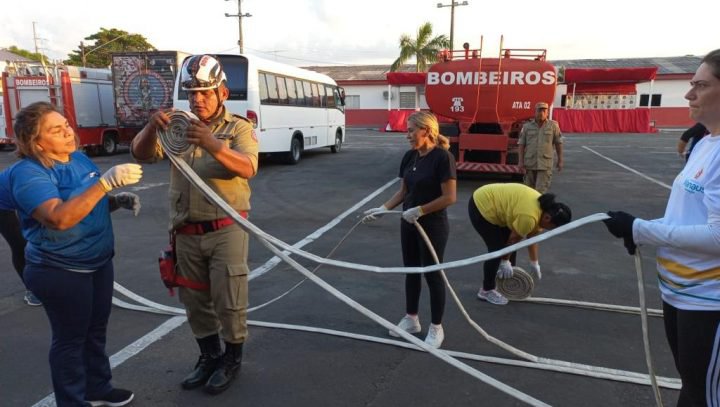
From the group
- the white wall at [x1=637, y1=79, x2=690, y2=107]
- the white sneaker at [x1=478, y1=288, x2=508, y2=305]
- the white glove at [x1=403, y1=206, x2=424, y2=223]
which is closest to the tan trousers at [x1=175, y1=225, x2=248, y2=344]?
the white glove at [x1=403, y1=206, x2=424, y2=223]

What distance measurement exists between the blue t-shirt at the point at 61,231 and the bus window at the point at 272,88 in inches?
471

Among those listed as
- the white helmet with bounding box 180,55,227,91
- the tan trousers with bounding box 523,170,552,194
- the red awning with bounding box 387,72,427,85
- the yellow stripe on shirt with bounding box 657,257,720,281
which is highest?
the red awning with bounding box 387,72,427,85

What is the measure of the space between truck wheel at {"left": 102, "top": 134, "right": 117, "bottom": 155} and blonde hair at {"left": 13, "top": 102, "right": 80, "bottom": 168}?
59.4 feet

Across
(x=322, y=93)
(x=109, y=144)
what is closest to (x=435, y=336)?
(x=322, y=93)

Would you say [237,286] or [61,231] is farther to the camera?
[237,286]

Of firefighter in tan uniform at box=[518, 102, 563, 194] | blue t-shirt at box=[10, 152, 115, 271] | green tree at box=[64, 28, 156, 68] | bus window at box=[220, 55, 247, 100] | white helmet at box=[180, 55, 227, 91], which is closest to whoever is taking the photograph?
blue t-shirt at box=[10, 152, 115, 271]

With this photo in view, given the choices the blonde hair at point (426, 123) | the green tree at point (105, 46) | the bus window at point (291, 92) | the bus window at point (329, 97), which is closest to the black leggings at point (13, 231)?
the blonde hair at point (426, 123)

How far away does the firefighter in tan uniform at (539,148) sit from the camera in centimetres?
755

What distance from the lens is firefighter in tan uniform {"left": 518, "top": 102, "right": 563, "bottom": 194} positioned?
7.55m

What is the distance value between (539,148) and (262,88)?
8664 mm

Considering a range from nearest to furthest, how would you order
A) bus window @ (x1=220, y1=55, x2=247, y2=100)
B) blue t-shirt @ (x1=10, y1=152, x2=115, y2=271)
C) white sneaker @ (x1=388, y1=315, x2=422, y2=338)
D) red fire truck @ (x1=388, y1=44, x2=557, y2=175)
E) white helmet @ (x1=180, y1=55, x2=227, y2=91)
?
1. blue t-shirt @ (x1=10, y1=152, x2=115, y2=271)
2. white helmet @ (x1=180, y1=55, x2=227, y2=91)
3. white sneaker @ (x1=388, y1=315, x2=422, y2=338)
4. red fire truck @ (x1=388, y1=44, x2=557, y2=175)
5. bus window @ (x1=220, y1=55, x2=247, y2=100)

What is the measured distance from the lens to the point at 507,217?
13.8 ft

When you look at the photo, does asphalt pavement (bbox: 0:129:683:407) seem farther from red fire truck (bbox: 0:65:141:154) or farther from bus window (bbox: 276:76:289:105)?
red fire truck (bbox: 0:65:141:154)

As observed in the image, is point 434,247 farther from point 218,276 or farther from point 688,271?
point 688,271
